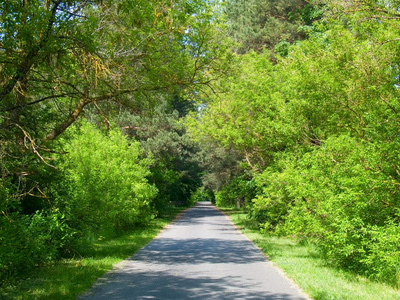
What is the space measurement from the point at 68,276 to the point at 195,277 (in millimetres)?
2827

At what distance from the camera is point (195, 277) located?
9836 mm

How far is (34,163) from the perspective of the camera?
29.8 feet

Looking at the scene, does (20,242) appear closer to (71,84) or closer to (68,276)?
(68,276)

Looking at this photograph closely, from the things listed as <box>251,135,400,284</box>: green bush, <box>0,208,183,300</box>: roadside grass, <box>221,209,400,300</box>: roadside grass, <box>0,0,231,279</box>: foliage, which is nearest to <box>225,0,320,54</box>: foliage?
<box>0,0,231,279</box>: foliage

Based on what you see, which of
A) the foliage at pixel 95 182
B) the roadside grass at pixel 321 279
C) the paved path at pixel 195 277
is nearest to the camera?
the roadside grass at pixel 321 279

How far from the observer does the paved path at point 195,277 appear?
800 centimetres

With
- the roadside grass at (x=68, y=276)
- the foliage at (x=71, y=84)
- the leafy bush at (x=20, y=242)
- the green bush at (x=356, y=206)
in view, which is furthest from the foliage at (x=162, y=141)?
the leafy bush at (x=20, y=242)

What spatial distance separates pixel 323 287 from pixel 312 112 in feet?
24.7

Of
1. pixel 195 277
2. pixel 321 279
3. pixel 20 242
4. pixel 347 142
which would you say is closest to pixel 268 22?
pixel 347 142

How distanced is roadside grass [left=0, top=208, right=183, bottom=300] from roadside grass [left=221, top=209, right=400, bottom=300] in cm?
447

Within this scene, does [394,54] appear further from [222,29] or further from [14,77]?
[14,77]

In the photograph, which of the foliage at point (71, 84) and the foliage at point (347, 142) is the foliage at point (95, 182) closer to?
the foliage at point (71, 84)

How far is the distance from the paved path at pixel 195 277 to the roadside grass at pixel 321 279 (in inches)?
12.4

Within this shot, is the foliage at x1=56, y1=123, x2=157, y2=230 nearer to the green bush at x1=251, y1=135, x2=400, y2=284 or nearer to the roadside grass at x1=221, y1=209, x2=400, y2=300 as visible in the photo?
the roadside grass at x1=221, y1=209, x2=400, y2=300
